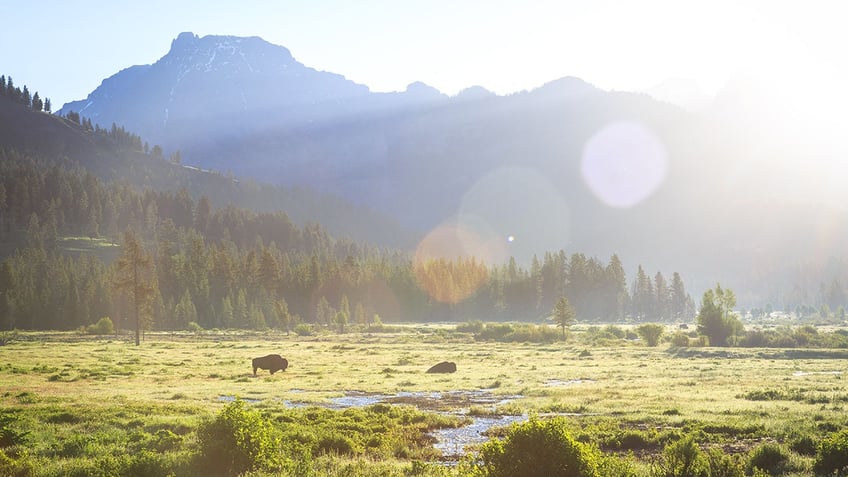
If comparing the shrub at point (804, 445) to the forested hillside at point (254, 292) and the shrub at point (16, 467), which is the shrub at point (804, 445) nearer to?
the shrub at point (16, 467)

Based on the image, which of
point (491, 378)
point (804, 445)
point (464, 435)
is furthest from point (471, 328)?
point (804, 445)

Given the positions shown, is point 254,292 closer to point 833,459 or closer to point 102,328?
point 102,328

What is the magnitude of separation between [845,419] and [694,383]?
61.2 feet

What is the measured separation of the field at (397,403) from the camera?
63.9ft

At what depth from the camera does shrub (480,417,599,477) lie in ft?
40.8

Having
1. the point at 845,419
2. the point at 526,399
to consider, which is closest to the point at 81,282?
the point at 526,399

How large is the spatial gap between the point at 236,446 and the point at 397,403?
20.6m

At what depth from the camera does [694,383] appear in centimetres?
4259

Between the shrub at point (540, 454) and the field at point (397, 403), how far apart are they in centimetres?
340

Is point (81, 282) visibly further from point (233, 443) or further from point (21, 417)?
point (233, 443)

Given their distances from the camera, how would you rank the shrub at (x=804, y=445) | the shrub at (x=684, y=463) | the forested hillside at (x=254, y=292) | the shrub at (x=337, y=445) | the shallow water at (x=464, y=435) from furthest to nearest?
the forested hillside at (x=254, y=292), the shallow water at (x=464, y=435), the shrub at (x=337, y=445), the shrub at (x=804, y=445), the shrub at (x=684, y=463)

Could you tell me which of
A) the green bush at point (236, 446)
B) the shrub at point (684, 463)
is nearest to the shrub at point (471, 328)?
the shrub at point (684, 463)

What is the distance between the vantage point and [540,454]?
495 inches

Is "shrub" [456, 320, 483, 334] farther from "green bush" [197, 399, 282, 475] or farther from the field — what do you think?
"green bush" [197, 399, 282, 475]
